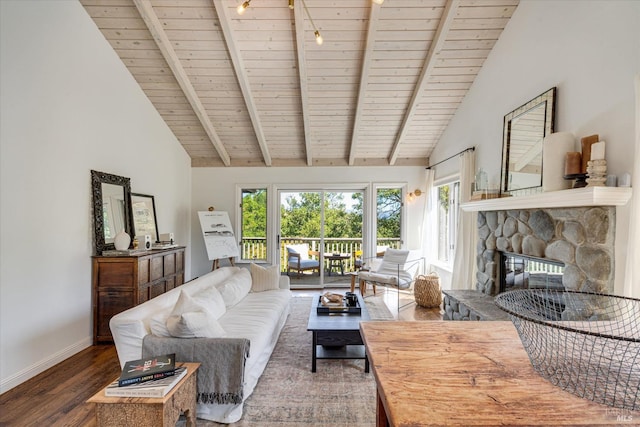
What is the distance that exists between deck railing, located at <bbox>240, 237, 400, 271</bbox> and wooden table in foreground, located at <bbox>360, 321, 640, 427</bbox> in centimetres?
499

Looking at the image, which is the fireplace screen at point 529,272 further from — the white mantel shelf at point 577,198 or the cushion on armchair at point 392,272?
the cushion on armchair at point 392,272

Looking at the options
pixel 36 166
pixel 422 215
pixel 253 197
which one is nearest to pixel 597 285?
pixel 422 215

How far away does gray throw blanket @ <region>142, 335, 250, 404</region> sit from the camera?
204cm

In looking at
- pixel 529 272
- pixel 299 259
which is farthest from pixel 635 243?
pixel 299 259

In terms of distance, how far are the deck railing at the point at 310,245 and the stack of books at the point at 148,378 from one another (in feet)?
13.8

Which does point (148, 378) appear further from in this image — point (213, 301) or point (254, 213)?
point (254, 213)

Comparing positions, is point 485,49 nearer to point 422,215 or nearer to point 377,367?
point 422,215

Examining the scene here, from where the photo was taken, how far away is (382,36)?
3570 millimetres

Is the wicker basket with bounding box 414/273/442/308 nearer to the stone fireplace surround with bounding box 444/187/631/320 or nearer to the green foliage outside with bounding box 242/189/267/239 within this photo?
the stone fireplace surround with bounding box 444/187/631/320

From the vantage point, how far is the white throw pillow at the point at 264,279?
404 cm

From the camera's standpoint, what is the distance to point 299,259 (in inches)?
239

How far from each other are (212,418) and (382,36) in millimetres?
3907

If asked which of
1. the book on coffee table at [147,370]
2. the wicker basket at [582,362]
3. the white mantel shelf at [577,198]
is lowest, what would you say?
the book on coffee table at [147,370]

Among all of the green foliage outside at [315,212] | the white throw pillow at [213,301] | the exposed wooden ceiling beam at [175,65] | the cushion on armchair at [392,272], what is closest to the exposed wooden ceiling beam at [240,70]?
the exposed wooden ceiling beam at [175,65]
